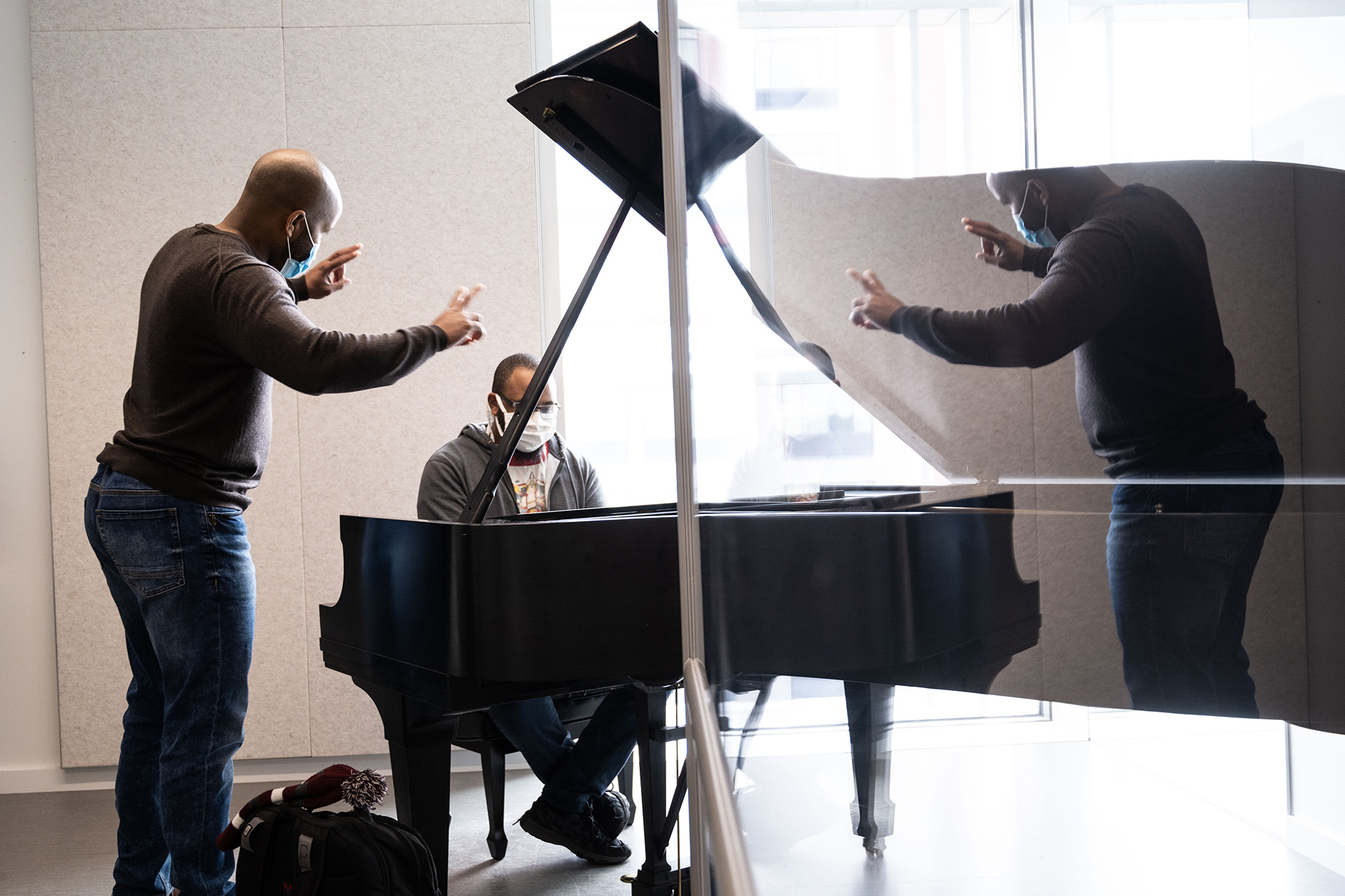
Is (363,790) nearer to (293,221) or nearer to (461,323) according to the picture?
(461,323)

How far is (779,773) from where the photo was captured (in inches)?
14.2

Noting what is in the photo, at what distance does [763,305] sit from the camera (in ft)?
1.38

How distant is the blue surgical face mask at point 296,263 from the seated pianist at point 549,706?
0.59 m

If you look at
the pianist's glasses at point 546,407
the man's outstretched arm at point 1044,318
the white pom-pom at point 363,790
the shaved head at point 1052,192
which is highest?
the pianist's glasses at point 546,407

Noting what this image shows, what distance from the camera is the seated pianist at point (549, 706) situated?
2.10m

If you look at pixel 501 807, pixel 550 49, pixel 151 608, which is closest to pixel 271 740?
pixel 501 807

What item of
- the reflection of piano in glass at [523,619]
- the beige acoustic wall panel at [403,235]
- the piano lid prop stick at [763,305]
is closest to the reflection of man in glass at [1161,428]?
the piano lid prop stick at [763,305]

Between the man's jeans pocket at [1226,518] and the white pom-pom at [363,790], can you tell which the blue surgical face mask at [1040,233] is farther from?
the white pom-pom at [363,790]

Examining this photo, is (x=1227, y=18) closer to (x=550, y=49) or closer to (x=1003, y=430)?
(x=1003, y=430)

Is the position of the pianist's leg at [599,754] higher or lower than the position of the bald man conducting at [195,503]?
lower

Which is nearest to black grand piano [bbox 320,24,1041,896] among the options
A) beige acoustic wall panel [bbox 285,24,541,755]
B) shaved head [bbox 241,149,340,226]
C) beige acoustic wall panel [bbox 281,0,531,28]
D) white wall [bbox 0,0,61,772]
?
shaved head [bbox 241,149,340,226]

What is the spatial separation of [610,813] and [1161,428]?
2262 millimetres

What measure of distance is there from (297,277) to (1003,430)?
2110 millimetres

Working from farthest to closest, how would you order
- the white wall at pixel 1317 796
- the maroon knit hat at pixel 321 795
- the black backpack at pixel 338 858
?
the maroon knit hat at pixel 321 795 → the black backpack at pixel 338 858 → the white wall at pixel 1317 796
